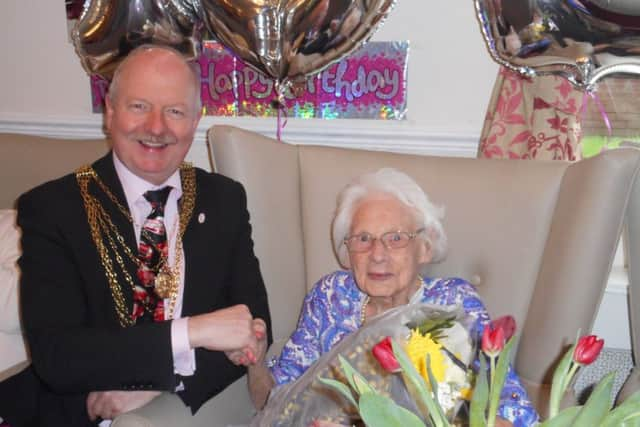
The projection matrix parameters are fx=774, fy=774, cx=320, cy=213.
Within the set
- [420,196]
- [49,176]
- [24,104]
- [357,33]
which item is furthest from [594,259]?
[24,104]

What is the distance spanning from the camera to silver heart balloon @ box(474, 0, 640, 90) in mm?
1896

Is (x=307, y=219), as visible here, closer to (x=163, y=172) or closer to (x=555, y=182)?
(x=163, y=172)

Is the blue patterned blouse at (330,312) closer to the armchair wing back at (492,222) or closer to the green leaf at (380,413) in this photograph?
the armchair wing back at (492,222)

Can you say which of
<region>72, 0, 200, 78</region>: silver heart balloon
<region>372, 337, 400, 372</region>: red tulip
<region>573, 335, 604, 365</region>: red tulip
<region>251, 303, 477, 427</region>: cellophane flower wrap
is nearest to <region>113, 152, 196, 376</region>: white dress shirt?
<region>251, 303, 477, 427</region>: cellophane flower wrap

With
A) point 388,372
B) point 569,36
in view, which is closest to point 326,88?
point 569,36

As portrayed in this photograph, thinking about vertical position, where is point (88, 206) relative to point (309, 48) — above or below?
below

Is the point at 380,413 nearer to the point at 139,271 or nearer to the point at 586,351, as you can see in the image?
the point at 586,351

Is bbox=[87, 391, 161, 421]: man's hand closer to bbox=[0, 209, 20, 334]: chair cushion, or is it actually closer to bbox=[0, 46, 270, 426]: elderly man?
bbox=[0, 46, 270, 426]: elderly man

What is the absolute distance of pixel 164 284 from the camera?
169cm

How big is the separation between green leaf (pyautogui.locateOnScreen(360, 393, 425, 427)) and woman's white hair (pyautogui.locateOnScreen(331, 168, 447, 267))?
1.01m

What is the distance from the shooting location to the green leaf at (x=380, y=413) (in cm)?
76

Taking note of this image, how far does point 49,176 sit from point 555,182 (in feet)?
4.75

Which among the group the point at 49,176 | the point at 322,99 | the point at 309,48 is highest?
the point at 309,48

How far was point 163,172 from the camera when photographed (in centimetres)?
170
